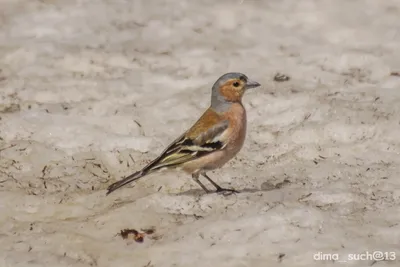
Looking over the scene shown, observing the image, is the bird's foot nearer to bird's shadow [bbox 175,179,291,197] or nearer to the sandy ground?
bird's shadow [bbox 175,179,291,197]

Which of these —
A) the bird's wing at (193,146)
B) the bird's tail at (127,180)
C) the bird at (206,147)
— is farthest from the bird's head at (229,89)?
the bird's tail at (127,180)

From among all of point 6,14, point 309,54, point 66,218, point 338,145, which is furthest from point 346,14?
point 66,218

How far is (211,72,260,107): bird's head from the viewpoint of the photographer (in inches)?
327

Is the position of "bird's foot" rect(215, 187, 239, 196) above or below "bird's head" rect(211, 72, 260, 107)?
below

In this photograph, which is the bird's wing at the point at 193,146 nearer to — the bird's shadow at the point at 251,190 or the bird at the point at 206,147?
the bird at the point at 206,147

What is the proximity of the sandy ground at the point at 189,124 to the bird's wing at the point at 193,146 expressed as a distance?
0.35 m

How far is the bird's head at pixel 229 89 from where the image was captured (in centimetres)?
831

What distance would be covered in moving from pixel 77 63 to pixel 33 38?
0.91 meters

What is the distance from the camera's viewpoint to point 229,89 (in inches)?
329

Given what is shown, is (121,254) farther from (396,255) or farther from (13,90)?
(13,90)

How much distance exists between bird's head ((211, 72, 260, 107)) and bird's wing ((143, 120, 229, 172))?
0.40 m

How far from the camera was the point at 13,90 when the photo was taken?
33.2ft

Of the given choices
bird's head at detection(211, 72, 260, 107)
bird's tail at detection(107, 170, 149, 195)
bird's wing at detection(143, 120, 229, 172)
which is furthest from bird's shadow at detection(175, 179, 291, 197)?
bird's head at detection(211, 72, 260, 107)

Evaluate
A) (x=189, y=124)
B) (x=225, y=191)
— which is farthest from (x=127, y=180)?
(x=189, y=124)
